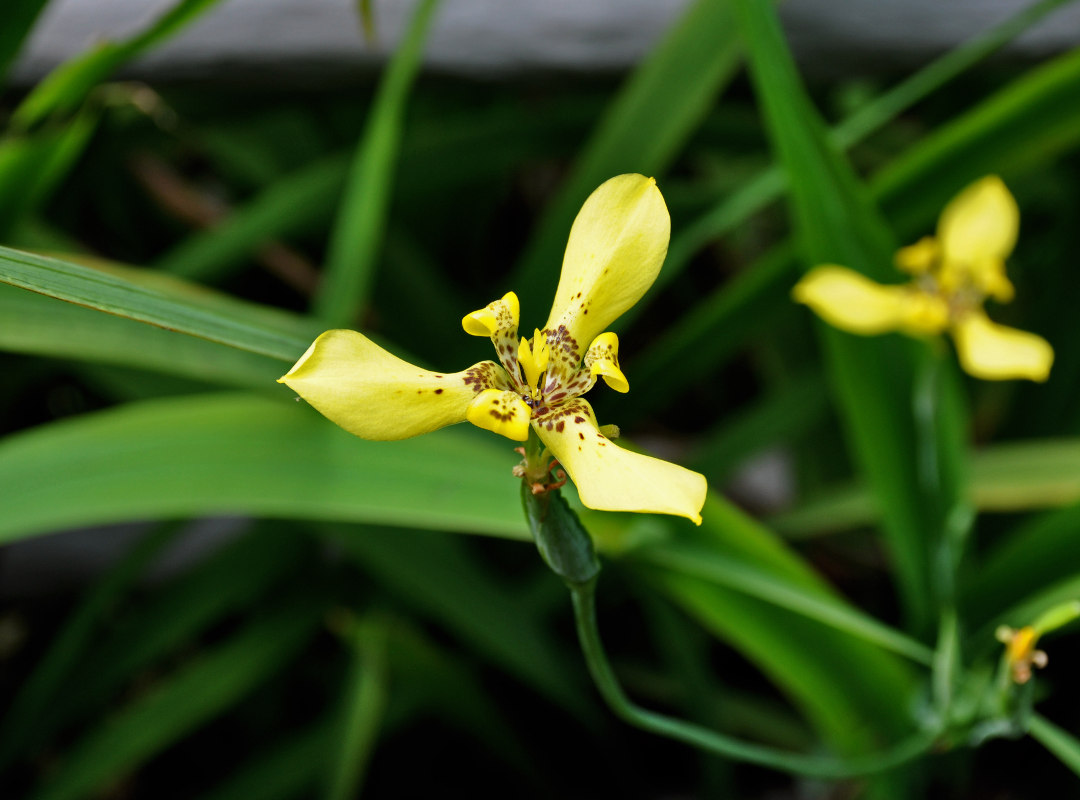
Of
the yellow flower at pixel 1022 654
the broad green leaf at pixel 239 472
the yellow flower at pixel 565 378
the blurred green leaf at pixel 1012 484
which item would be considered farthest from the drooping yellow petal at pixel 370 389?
the blurred green leaf at pixel 1012 484

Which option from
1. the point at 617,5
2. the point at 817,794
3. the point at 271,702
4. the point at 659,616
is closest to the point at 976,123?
the point at 617,5

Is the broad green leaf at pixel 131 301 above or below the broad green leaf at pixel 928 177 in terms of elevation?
below

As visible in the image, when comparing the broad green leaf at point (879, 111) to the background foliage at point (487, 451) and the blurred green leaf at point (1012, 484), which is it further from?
the blurred green leaf at point (1012, 484)

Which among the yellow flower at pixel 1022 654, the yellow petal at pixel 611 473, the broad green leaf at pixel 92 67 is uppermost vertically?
the broad green leaf at pixel 92 67

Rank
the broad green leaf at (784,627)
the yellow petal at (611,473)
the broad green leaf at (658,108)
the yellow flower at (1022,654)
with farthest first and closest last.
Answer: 1. the broad green leaf at (658,108)
2. the broad green leaf at (784,627)
3. the yellow flower at (1022,654)
4. the yellow petal at (611,473)

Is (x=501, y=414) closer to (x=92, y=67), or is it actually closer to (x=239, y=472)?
(x=239, y=472)

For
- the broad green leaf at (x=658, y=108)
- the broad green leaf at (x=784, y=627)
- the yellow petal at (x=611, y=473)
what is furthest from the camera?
the broad green leaf at (x=658, y=108)

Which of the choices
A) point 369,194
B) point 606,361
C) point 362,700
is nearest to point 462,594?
point 362,700
